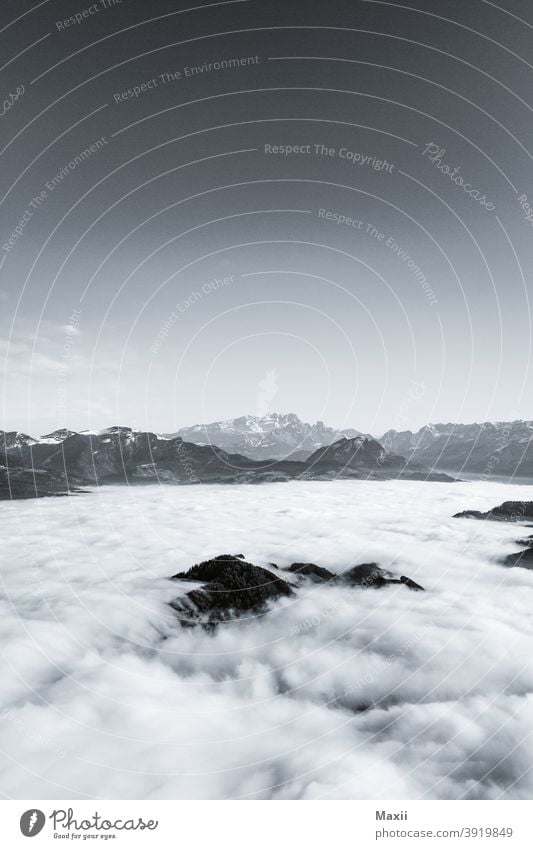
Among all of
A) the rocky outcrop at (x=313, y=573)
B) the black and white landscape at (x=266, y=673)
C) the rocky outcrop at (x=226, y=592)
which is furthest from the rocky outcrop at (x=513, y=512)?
the rocky outcrop at (x=226, y=592)

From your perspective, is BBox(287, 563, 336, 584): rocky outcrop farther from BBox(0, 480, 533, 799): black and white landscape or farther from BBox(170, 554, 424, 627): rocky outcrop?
BBox(170, 554, 424, 627): rocky outcrop

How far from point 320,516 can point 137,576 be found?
102 m

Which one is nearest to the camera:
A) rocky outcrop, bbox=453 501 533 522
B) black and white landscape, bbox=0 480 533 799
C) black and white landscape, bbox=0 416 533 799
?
black and white landscape, bbox=0 480 533 799

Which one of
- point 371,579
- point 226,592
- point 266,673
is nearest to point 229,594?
point 226,592

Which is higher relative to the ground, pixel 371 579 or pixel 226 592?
pixel 226 592

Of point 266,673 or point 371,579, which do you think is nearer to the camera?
point 266,673

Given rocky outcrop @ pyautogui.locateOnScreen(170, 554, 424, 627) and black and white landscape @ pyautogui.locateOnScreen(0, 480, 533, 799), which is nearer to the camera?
black and white landscape @ pyautogui.locateOnScreen(0, 480, 533, 799)

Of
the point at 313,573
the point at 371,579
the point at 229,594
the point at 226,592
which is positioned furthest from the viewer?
the point at 371,579

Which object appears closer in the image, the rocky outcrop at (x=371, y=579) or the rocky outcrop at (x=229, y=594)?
the rocky outcrop at (x=229, y=594)

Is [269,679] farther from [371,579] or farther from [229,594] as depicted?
[371,579]

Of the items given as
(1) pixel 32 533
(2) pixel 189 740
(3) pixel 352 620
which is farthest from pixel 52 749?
(1) pixel 32 533

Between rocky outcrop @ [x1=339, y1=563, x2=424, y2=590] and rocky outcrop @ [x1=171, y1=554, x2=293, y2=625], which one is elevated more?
rocky outcrop @ [x1=171, y1=554, x2=293, y2=625]

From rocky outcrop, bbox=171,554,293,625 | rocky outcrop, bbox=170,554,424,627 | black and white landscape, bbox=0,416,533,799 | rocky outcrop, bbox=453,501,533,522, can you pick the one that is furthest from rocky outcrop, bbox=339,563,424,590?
rocky outcrop, bbox=453,501,533,522

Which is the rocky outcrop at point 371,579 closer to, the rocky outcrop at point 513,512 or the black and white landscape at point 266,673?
the black and white landscape at point 266,673
